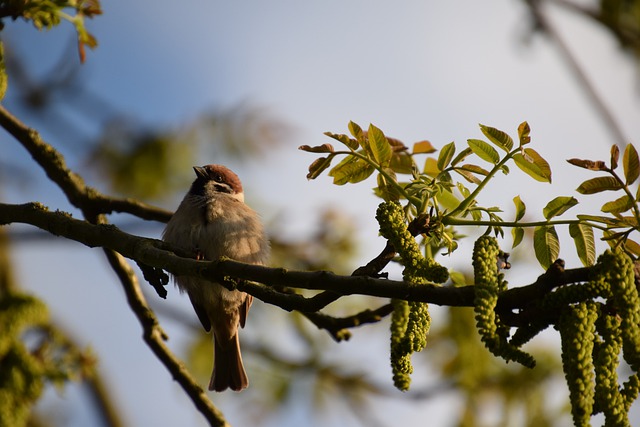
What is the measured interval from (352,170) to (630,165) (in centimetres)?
93

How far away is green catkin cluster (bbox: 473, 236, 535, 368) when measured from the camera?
6.33 ft

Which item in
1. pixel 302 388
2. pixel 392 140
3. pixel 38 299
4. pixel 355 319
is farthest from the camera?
pixel 302 388

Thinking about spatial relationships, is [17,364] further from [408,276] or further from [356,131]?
[408,276]

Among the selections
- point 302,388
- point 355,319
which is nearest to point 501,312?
point 355,319

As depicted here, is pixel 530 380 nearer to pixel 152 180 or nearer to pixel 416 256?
pixel 152 180

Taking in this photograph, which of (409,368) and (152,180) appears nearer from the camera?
(409,368)

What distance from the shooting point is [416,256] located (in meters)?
2.23

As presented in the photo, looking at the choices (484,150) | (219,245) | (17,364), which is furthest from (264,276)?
(17,364)

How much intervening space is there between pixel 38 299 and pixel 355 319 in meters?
2.30

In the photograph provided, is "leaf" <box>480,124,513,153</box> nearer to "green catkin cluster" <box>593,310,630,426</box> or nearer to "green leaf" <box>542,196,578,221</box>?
"green leaf" <box>542,196,578,221</box>

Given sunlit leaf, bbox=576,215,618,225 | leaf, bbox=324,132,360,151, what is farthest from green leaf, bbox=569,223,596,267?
leaf, bbox=324,132,360,151

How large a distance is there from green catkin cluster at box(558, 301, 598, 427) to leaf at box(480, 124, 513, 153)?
2.27ft

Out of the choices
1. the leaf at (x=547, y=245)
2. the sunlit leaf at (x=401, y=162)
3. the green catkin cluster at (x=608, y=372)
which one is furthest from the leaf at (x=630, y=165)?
the sunlit leaf at (x=401, y=162)

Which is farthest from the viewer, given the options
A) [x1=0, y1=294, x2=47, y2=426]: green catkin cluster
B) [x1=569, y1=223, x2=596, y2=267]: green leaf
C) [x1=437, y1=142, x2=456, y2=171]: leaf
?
[x1=0, y1=294, x2=47, y2=426]: green catkin cluster
